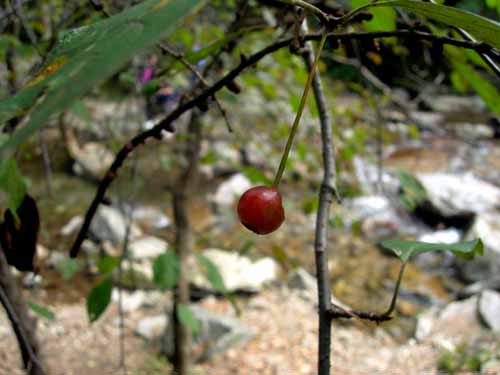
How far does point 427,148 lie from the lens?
628 cm

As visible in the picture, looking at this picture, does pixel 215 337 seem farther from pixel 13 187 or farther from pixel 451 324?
pixel 13 187

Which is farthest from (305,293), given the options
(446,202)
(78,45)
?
(78,45)

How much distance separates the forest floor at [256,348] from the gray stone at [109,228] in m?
0.97

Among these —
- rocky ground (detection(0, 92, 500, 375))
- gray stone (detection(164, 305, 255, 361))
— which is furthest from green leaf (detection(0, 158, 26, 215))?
gray stone (detection(164, 305, 255, 361))

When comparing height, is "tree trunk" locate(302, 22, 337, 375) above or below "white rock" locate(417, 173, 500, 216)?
above

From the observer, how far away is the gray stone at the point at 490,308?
10.3ft

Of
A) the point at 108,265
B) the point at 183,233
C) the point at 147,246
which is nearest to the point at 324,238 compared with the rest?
the point at 108,265

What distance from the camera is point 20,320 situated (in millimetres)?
989

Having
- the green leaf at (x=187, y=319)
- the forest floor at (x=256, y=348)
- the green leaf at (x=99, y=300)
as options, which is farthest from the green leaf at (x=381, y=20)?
the forest floor at (x=256, y=348)

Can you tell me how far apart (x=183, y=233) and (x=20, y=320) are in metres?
1.21

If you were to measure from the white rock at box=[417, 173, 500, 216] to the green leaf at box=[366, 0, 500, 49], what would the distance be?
4.68 meters

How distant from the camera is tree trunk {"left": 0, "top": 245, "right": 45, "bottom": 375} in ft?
2.93

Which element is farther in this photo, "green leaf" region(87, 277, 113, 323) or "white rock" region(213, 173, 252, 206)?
"white rock" region(213, 173, 252, 206)

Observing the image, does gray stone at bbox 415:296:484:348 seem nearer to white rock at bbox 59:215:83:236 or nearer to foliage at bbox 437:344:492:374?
foliage at bbox 437:344:492:374
